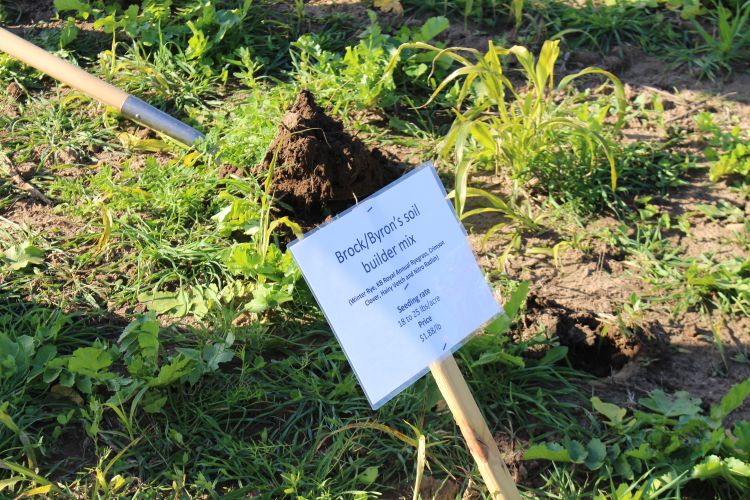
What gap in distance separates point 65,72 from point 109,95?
226 mm

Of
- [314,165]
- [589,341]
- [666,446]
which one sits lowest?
[666,446]

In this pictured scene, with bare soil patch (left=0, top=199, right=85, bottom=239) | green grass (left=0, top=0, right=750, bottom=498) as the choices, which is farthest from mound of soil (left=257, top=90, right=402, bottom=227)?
bare soil patch (left=0, top=199, right=85, bottom=239)

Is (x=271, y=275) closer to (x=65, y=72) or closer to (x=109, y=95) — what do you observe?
(x=109, y=95)

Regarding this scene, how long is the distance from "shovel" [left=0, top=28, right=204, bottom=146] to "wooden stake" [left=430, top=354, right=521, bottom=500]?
1.87 metres

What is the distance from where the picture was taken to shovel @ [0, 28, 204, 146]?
132 inches

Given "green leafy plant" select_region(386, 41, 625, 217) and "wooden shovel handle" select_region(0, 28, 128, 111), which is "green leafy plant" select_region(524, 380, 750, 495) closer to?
"green leafy plant" select_region(386, 41, 625, 217)

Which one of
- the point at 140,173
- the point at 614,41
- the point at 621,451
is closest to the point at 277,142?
the point at 140,173

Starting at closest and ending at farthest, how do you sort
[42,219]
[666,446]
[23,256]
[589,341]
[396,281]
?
[396,281]
[666,446]
[589,341]
[23,256]
[42,219]

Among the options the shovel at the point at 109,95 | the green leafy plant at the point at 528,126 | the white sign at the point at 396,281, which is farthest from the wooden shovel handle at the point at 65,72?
the white sign at the point at 396,281

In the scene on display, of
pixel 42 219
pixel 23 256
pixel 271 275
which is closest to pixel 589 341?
pixel 271 275

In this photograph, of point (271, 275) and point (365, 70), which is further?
point (365, 70)

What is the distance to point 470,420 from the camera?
1.79 m

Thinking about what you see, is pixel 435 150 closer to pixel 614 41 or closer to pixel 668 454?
pixel 614 41

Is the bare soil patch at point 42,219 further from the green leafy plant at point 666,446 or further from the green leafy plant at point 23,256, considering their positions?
the green leafy plant at point 666,446
